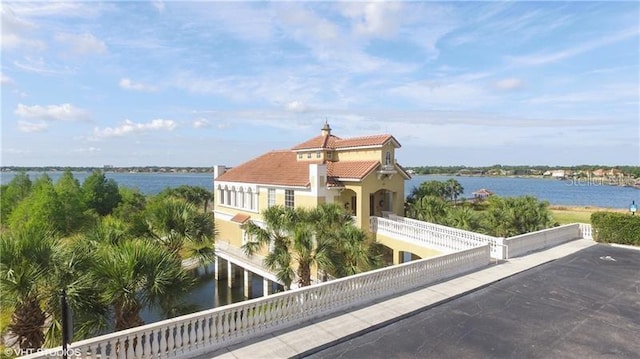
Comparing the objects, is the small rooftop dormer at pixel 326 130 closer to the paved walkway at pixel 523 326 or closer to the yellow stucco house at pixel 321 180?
the yellow stucco house at pixel 321 180

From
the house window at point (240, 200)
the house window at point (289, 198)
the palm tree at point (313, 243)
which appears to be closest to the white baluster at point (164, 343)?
the palm tree at point (313, 243)

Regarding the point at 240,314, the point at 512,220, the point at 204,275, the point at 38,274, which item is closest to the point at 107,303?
the point at 38,274

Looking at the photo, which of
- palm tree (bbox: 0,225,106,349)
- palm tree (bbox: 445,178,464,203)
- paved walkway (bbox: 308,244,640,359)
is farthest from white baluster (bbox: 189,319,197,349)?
palm tree (bbox: 445,178,464,203)

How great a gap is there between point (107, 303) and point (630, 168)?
230m

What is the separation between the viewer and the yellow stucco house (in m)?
21.6

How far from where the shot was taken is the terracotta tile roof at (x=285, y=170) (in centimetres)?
2236

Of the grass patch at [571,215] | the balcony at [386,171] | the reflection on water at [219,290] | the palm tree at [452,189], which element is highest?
the balcony at [386,171]

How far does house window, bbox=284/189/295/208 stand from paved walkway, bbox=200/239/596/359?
498 inches

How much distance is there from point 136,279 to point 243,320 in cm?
255

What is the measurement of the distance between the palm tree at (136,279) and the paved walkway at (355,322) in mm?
1959

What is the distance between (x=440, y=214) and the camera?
75.2ft

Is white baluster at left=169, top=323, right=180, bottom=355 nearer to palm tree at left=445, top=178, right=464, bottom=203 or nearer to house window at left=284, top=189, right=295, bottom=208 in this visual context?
house window at left=284, top=189, right=295, bottom=208

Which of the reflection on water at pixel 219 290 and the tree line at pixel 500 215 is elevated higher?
the tree line at pixel 500 215

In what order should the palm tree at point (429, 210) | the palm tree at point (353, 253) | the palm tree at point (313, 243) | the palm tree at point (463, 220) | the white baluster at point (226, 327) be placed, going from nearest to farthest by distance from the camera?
the white baluster at point (226, 327) < the palm tree at point (313, 243) < the palm tree at point (353, 253) < the palm tree at point (463, 220) < the palm tree at point (429, 210)
